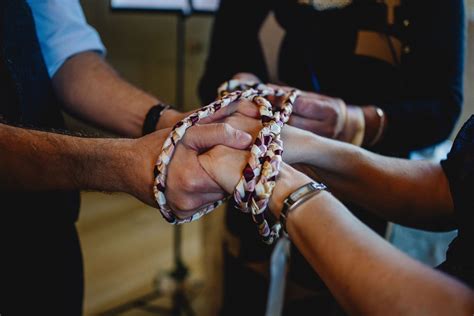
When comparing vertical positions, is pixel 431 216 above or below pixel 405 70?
below

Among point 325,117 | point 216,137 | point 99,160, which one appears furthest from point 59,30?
point 325,117

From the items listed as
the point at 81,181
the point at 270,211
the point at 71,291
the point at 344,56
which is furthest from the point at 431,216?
the point at 71,291

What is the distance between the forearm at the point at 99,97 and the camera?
984 millimetres

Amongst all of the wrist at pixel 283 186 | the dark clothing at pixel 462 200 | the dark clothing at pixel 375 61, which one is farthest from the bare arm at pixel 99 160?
the dark clothing at pixel 375 61

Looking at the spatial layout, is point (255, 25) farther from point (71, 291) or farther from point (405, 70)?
Result: point (71, 291)

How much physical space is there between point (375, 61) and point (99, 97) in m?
0.64

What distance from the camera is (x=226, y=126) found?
69 cm

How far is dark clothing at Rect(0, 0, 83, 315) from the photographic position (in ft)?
2.42

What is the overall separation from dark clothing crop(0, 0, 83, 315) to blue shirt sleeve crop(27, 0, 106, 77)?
5.5 inches

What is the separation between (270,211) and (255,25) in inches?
25.3

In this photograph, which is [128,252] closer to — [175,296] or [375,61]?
[175,296]

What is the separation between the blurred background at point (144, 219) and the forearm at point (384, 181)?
420mm

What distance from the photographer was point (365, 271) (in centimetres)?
47

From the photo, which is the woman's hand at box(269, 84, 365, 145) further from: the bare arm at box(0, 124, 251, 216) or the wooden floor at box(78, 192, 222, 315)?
the wooden floor at box(78, 192, 222, 315)
